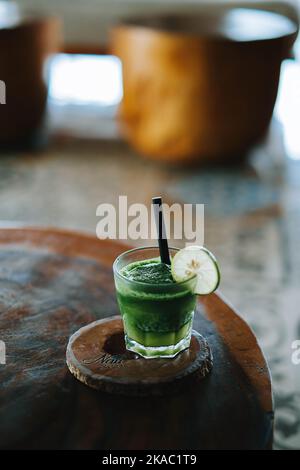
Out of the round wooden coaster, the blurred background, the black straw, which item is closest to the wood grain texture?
the round wooden coaster

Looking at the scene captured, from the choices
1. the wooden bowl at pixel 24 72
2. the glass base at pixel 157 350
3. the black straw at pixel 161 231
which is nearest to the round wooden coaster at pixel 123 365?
the glass base at pixel 157 350

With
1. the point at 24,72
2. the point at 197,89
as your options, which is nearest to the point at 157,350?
the point at 197,89

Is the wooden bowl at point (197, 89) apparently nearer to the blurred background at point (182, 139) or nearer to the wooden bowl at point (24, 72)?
the blurred background at point (182, 139)

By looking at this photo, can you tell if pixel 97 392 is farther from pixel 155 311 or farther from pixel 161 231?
pixel 161 231

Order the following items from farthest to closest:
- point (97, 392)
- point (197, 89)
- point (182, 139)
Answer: point (182, 139), point (197, 89), point (97, 392)

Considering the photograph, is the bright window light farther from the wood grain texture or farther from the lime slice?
the lime slice

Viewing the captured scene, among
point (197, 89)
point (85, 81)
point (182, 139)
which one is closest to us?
point (197, 89)
